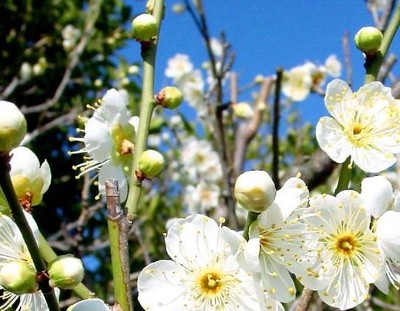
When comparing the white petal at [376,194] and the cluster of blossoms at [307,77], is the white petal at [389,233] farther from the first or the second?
the cluster of blossoms at [307,77]

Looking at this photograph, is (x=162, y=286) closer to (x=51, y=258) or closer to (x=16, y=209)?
(x=51, y=258)

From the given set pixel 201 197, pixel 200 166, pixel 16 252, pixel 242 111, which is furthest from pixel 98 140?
pixel 200 166

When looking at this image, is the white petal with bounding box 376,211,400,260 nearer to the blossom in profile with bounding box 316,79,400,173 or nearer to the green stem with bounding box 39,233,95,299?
the blossom in profile with bounding box 316,79,400,173

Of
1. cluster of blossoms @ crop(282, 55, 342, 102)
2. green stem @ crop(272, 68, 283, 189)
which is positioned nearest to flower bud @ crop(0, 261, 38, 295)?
green stem @ crop(272, 68, 283, 189)

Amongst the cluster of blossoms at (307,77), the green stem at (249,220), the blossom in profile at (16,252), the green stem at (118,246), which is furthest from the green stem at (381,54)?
the cluster of blossoms at (307,77)

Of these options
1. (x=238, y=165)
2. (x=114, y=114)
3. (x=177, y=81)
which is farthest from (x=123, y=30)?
(x=114, y=114)

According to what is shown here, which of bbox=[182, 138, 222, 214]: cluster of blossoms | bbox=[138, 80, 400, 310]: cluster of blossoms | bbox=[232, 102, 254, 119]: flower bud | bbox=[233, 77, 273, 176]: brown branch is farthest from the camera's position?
bbox=[182, 138, 222, 214]: cluster of blossoms

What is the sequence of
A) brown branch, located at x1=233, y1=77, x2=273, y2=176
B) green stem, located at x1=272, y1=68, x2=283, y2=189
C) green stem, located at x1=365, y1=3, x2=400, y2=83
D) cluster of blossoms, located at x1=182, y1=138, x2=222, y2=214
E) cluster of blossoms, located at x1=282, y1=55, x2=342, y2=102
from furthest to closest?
1. cluster of blossoms, located at x1=182, y1=138, x2=222, y2=214
2. cluster of blossoms, located at x1=282, y1=55, x2=342, y2=102
3. brown branch, located at x1=233, y1=77, x2=273, y2=176
4. green stem, located at x1=272, y1=68, x2=283, y2=189
5. green stem, located at x1=365, y1=3, x2=400, y2=83
